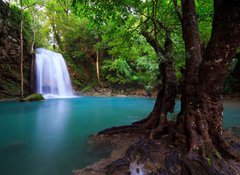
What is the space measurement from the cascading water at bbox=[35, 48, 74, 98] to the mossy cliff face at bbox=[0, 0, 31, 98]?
216cm

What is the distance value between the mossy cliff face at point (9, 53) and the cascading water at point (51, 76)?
2.16 metres

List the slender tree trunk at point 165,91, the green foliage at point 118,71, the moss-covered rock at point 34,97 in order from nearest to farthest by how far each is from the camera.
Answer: the slender tree trunk at point 165,91 → the moss-covered rock at point 34,97 → the green foliage at point 118,71

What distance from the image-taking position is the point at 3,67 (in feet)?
53.8

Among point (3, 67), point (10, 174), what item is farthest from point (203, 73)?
point (3, 67)

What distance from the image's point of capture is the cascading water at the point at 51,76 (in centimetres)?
1978

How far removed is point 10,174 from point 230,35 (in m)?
4.34

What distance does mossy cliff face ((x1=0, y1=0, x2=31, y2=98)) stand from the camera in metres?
16.0

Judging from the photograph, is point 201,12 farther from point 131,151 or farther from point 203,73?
point 131,151

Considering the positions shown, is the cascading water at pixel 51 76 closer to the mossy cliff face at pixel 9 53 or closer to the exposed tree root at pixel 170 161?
the mossy cliff face at pixel 9 53

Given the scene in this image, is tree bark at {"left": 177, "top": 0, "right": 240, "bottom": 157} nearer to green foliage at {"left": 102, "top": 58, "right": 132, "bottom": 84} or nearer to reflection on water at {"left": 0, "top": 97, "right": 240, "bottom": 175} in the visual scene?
reflection on water at {"left": 0, "top": 97, "right": 240, "bottom": 175}

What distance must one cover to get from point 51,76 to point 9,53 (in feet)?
16.6

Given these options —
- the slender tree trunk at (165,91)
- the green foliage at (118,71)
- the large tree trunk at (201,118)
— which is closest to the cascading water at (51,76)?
the green foliage at (118,71)

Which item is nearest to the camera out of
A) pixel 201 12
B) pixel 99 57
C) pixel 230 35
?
pixel 230 35

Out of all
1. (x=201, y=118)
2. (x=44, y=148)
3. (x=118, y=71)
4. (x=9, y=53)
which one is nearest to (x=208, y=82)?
(x=201, y=118)
